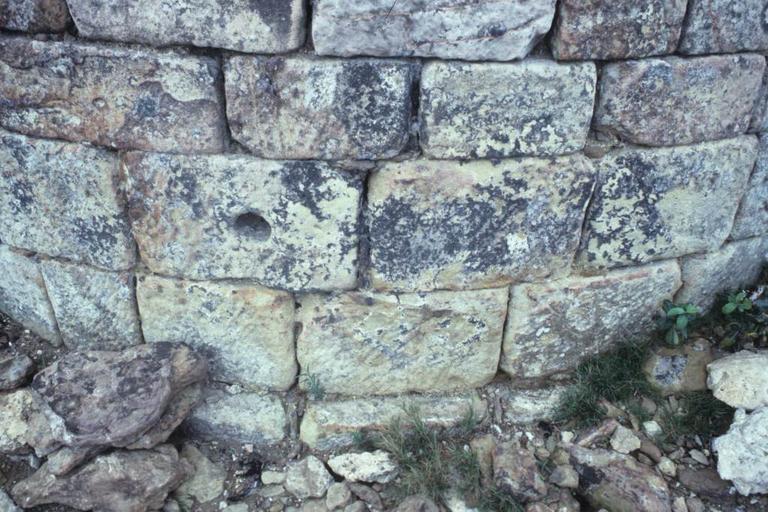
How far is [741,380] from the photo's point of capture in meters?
2.96

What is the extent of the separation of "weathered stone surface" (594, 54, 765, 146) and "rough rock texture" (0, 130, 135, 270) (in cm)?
214

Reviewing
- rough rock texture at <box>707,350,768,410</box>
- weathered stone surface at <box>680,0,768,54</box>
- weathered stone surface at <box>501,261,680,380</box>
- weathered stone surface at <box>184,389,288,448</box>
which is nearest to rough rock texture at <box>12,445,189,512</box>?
weathered stone surface at <box>184,389,288,448</box>

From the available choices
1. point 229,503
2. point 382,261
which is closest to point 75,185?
point 382,261

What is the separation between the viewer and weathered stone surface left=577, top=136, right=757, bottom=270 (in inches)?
112

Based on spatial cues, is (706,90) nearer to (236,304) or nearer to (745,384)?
(745,384)

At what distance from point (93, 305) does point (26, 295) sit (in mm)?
514

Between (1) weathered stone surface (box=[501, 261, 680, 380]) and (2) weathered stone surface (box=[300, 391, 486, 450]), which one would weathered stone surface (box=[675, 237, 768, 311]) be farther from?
(2) weathered stone surface (box=[300, 391, 486, 450])

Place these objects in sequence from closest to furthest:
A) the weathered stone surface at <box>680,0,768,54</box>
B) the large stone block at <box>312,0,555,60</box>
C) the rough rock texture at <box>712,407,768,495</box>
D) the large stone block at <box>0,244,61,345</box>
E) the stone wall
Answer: the large stone block at <box>312,0,555,60</box>, the stone wall, the weathered stone surface at <box>680,0,768,54</box>, the rough rock texture at <box>712,407,768,495</box>, the large stone block at <box>0,244,61,345</box>

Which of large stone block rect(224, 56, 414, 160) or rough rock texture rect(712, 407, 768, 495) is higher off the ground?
large stone block rect(224, 56, 414, 160)

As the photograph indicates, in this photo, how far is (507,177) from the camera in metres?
2.68

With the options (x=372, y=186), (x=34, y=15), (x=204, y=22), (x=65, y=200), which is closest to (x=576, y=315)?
(x=372, y=186)

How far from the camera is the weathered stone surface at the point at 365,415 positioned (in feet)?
9.98

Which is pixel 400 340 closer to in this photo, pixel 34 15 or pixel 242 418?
pixel 242 418

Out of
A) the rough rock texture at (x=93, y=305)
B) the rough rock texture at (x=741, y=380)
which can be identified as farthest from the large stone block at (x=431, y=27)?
the rough rock texture at (x=741, y=380)
